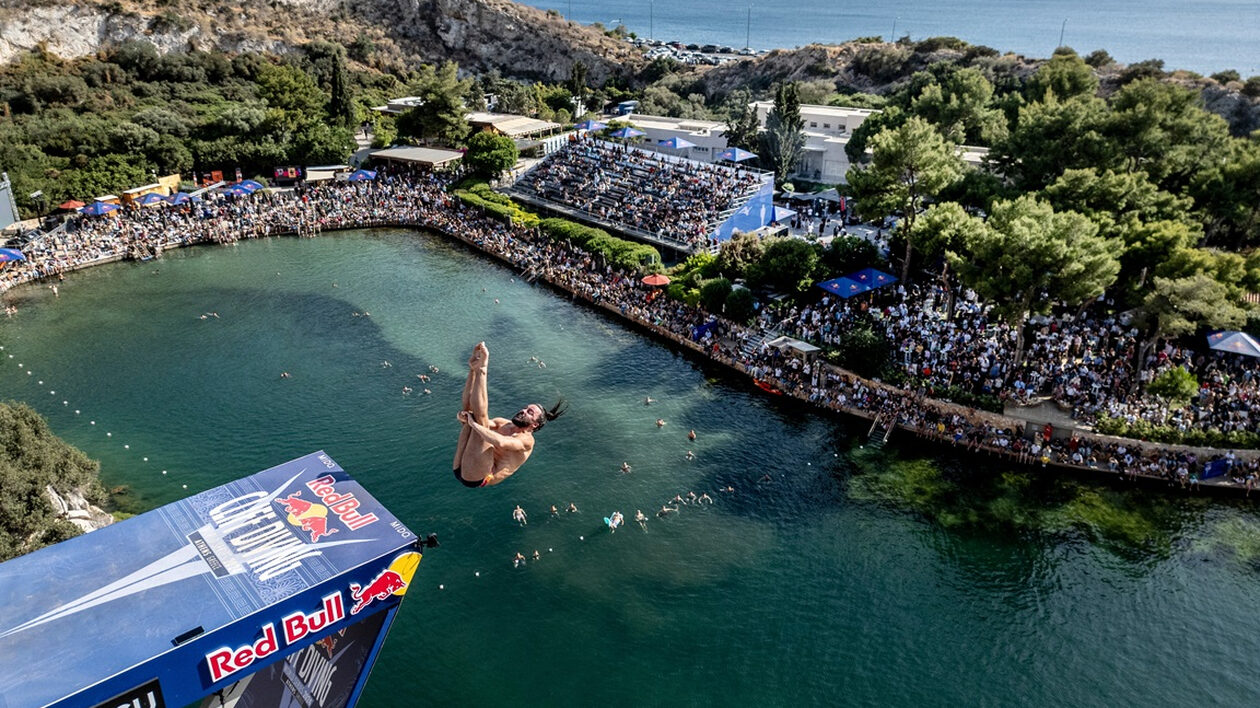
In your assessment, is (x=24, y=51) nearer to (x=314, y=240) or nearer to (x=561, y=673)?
(x=314, y=240)

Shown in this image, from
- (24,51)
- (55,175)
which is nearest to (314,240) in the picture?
(55,175)

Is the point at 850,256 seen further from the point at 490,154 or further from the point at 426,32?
the point at 426,32

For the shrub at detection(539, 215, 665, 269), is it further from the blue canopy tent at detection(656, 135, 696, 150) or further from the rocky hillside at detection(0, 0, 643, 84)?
the rocky hillside at detection(0, 0, 643, 84)

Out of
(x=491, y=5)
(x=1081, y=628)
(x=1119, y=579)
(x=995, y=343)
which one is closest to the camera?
(x=1081, y=628)

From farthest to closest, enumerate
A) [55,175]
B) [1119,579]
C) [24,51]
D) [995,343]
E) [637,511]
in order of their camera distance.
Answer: [24,51] → [55,175] → [995,343] → [637,511] → [1119,579]

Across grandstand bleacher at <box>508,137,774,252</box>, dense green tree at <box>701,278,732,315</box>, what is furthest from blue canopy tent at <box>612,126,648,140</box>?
dense green tree at <box>701,278,732,315</box>

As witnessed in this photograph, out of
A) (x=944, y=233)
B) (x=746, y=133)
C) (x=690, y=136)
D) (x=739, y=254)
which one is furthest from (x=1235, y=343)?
(x=690, y=136)
